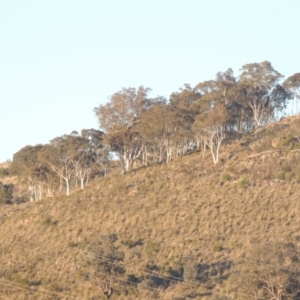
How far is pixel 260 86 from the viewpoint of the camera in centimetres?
10719

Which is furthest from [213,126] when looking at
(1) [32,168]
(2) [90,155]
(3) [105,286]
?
(3) [105,286]

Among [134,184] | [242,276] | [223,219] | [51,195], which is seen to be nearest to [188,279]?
[242,276]

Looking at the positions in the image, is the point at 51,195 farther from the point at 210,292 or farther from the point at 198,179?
the point at 210,292

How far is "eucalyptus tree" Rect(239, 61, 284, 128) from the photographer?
106500 millimetres

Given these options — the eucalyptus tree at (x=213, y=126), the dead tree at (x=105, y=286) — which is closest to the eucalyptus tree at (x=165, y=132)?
the eucalyptus tree at (x=213, y=126)

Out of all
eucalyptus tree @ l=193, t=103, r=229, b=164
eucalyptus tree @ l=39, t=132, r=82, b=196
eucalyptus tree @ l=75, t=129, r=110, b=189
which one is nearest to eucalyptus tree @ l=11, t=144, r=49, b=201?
eucalyptus tree @ l=39, t=132, r=82, b=196

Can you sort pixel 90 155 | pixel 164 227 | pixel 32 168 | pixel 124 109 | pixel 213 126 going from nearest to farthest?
pixel 164 227 → pixel 213 126 → pixel 90 155 → pixel 32 168 → pixel 124 109

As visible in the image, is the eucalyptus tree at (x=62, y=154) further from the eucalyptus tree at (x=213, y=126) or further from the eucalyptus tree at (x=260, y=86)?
the eucalyptus tree at (x=260, y=86)

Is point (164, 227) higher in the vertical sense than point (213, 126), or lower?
lower

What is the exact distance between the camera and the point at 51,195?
93062 mm

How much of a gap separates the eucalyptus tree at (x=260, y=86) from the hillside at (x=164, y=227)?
26.4 feet

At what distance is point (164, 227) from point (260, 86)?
37196 mm

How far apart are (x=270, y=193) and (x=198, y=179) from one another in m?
9.08

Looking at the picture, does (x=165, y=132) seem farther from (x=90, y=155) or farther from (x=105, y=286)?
A: (x=105, y=286)
